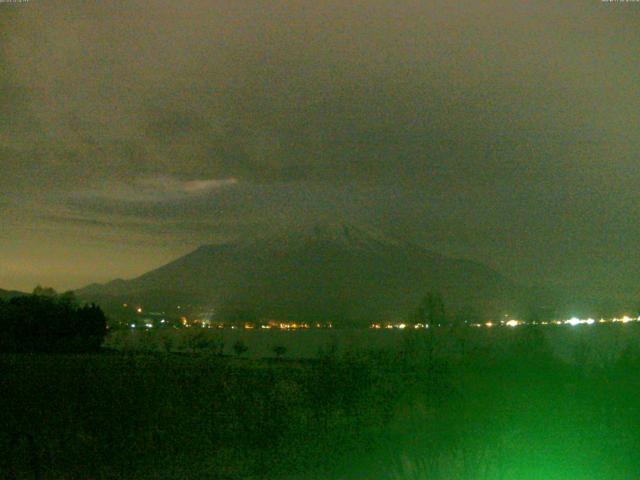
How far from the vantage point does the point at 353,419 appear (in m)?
15.4

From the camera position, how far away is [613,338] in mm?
18266

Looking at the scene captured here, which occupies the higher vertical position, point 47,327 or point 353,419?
point 47,327

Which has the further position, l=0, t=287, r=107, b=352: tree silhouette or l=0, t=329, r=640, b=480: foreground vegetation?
l=0, t=287, r=107, b=352: tree silhouette

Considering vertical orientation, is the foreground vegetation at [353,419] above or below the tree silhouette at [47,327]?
below

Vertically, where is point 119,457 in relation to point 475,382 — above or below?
below

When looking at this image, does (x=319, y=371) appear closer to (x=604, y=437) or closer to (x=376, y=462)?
(x=376, y=462)

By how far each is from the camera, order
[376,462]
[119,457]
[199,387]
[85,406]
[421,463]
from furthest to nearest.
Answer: [199,387]
[85,406]
[119,457]
[376,462]
[421,463]

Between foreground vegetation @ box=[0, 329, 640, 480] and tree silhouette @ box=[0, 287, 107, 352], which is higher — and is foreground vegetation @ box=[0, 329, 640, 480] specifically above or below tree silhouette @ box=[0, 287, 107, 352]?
below

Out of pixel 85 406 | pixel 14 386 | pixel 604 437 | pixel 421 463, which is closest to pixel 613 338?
pixel 604 437

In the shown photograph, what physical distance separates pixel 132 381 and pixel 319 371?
4.05 m

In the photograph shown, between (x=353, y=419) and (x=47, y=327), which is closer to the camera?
(x=353, y=419)

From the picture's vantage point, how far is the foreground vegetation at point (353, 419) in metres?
11.4

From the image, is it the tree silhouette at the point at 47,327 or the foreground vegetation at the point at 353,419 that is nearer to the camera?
the foreground vegetation at the point at 353,419

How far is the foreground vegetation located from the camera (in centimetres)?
1141
